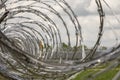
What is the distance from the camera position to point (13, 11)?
11.7m

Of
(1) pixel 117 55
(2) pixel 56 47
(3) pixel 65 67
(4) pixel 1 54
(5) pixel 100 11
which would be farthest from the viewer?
(2) pixel 56 47

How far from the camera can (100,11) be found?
841 centimetres

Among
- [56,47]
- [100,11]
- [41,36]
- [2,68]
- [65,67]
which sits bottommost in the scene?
[65,67]

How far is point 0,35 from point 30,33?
1086 centimetres

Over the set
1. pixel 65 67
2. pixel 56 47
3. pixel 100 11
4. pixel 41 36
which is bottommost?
pixel 65 67

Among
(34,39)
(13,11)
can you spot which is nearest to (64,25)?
(13,11)

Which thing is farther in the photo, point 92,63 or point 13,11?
point 13,11

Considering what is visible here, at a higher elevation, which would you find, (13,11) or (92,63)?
(13,11)

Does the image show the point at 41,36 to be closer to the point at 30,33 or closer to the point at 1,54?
the point at 30,33

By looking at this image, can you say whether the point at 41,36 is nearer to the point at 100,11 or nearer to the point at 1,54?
the point at 1,54

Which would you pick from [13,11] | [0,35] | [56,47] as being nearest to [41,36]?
[56,47]

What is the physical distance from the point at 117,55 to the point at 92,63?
87 cm

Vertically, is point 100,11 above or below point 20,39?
below

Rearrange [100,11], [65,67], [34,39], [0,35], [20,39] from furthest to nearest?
[20,39]
[34,39]
[100,11]
[0,35]
[65,67]
